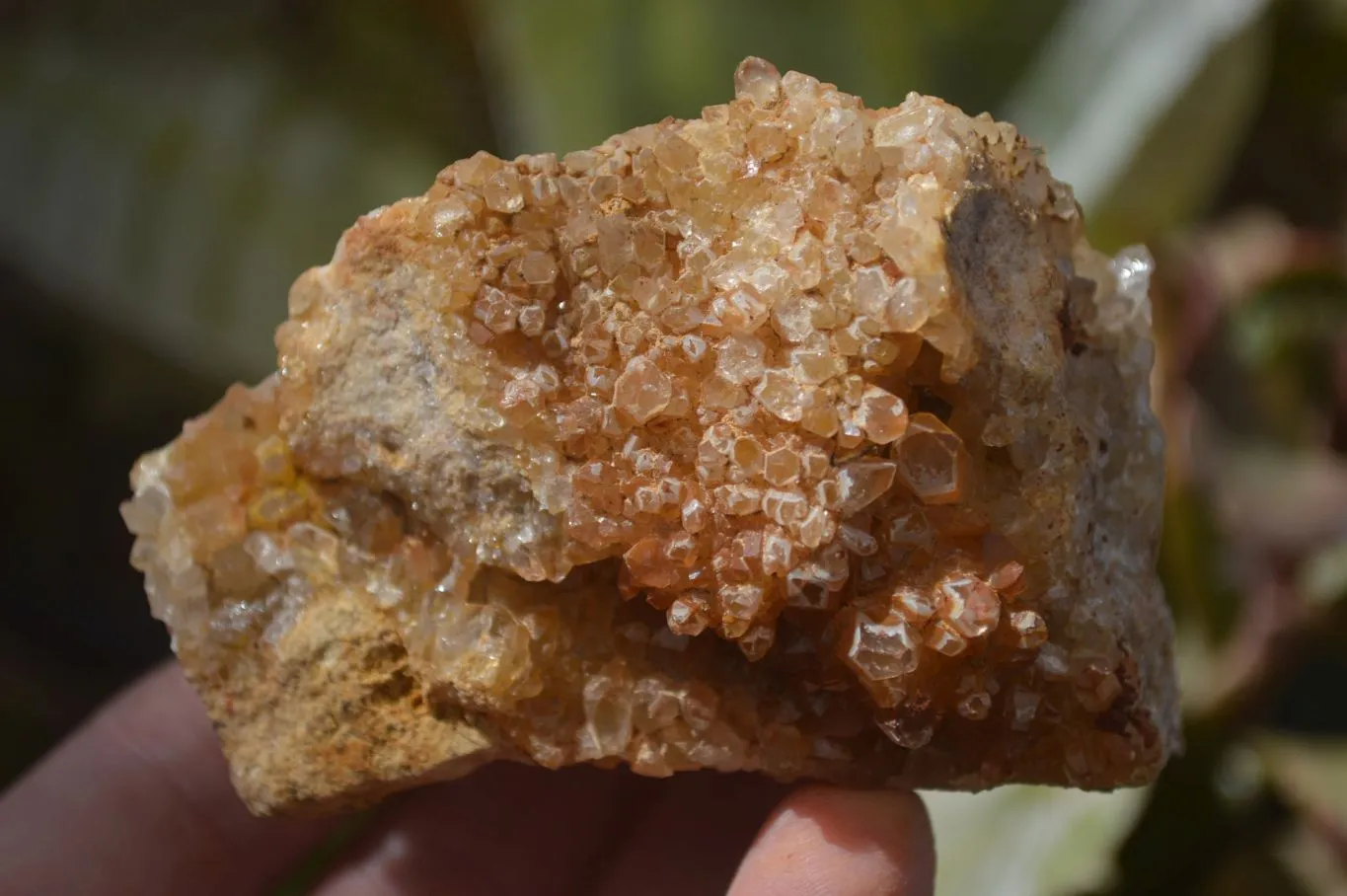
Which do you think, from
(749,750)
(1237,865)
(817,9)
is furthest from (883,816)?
(817,9)

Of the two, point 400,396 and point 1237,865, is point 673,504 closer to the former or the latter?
point 400,396

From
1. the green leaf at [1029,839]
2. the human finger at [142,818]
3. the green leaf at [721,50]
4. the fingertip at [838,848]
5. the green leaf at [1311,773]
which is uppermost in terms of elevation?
the green leaf at [721,50]

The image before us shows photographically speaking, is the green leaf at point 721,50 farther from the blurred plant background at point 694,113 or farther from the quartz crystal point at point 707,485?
the quartz crystal point at point 707,485

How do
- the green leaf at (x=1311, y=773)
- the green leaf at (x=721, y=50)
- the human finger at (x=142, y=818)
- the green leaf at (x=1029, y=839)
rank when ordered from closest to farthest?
the human finger at (x=142, y=818) < the green leaf at (x=1029, y=839) < the green leaf at (x=1311, y=773) < the green leaf at (x=721, y=50)

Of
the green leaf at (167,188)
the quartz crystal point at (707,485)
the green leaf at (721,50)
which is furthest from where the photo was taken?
the green leaf at (167,188)

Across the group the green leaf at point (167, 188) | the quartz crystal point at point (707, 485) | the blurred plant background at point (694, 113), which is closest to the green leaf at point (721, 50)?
the blurred plant background at point (694, 113)

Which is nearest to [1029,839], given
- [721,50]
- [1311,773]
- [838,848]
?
[1311,773]

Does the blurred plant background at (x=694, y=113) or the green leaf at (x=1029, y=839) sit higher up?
the blurred plant background at (x=694, y=113)
